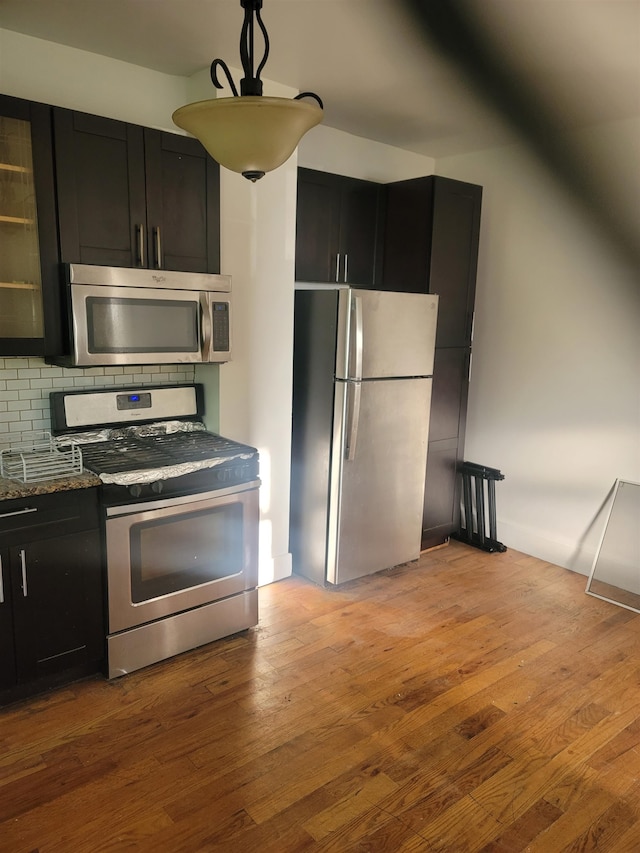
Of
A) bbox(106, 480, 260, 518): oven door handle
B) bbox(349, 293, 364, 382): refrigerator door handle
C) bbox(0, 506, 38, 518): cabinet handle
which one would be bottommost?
bbox(106, 480, 260, 518): oven door handle

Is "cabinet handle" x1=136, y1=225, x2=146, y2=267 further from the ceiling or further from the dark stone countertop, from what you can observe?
the dark stone countertop

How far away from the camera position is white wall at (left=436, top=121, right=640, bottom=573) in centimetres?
333

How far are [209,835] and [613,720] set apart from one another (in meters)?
1.55

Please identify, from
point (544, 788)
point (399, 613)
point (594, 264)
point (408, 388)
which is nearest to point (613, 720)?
point (544, 788)

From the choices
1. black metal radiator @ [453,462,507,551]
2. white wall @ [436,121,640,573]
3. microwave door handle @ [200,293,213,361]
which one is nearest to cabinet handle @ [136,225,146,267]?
microwave door handle @ [200,293,213,361]

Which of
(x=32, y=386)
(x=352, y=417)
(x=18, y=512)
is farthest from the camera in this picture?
(x=352, y=417)

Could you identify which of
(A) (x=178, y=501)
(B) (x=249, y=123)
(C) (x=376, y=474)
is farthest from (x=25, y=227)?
(C) (x=376, y=474)

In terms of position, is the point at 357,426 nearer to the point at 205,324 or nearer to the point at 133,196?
the point at 205,324

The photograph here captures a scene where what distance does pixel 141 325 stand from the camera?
255 centimetres

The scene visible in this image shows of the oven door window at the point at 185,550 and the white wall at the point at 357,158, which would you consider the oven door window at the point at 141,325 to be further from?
the white wall at the point at 357,158

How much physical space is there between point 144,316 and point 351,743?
1.84m

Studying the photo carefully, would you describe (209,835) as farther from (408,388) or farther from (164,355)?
(408,388)

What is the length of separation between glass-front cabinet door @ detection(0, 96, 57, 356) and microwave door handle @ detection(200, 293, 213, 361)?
2.01ft

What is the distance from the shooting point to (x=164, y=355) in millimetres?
2627
